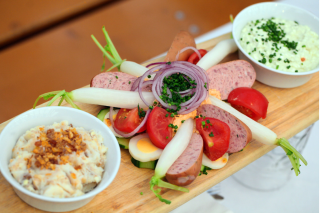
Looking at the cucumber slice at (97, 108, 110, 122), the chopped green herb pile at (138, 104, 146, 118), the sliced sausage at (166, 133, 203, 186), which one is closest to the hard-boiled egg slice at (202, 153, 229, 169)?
the sliced sausage at (166, 133, 203, 186)

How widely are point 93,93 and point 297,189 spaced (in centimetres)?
285

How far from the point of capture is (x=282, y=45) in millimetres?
2979

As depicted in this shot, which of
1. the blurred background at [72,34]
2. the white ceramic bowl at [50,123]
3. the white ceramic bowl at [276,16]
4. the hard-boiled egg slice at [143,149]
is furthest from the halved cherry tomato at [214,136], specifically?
the blurred background at [72,34]

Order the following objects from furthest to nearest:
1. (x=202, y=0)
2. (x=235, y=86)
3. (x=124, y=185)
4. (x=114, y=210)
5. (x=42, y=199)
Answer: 1. (x=202, y=0)
2. (x=235, y=86)
3. (x=124, y=185)
4. (x=114, y=210)
5. (x=42, y=199)

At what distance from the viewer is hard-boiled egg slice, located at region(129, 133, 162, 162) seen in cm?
225

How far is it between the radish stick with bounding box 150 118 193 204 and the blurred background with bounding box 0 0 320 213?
3.34ft

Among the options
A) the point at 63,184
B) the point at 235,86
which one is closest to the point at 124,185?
the point at 63,184

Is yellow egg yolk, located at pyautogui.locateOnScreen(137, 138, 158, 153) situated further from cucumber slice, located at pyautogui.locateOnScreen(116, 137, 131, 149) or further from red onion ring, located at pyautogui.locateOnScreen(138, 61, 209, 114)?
red onion ring, located at pyautogui.locateOnScreen(138, 61, 209, 114)

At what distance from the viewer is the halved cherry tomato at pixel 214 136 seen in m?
2.26

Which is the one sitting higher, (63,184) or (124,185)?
(63,184)

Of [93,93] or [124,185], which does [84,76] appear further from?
[124,185]

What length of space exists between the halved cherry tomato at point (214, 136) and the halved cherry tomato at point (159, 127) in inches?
10.5

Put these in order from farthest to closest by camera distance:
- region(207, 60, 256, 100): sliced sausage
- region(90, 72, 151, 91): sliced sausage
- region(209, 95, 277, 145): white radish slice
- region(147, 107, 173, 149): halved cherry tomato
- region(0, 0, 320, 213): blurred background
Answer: region(0, 0, 320, 213): blurred background → region(207, 60, 256, 100): sliced sausage → region(90, 72, 151, 91): sliced sausage → region(209, 95, 277, 145): white radish slice → region(147, 107, 173, 149): halved cherry tomato

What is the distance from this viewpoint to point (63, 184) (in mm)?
1741
